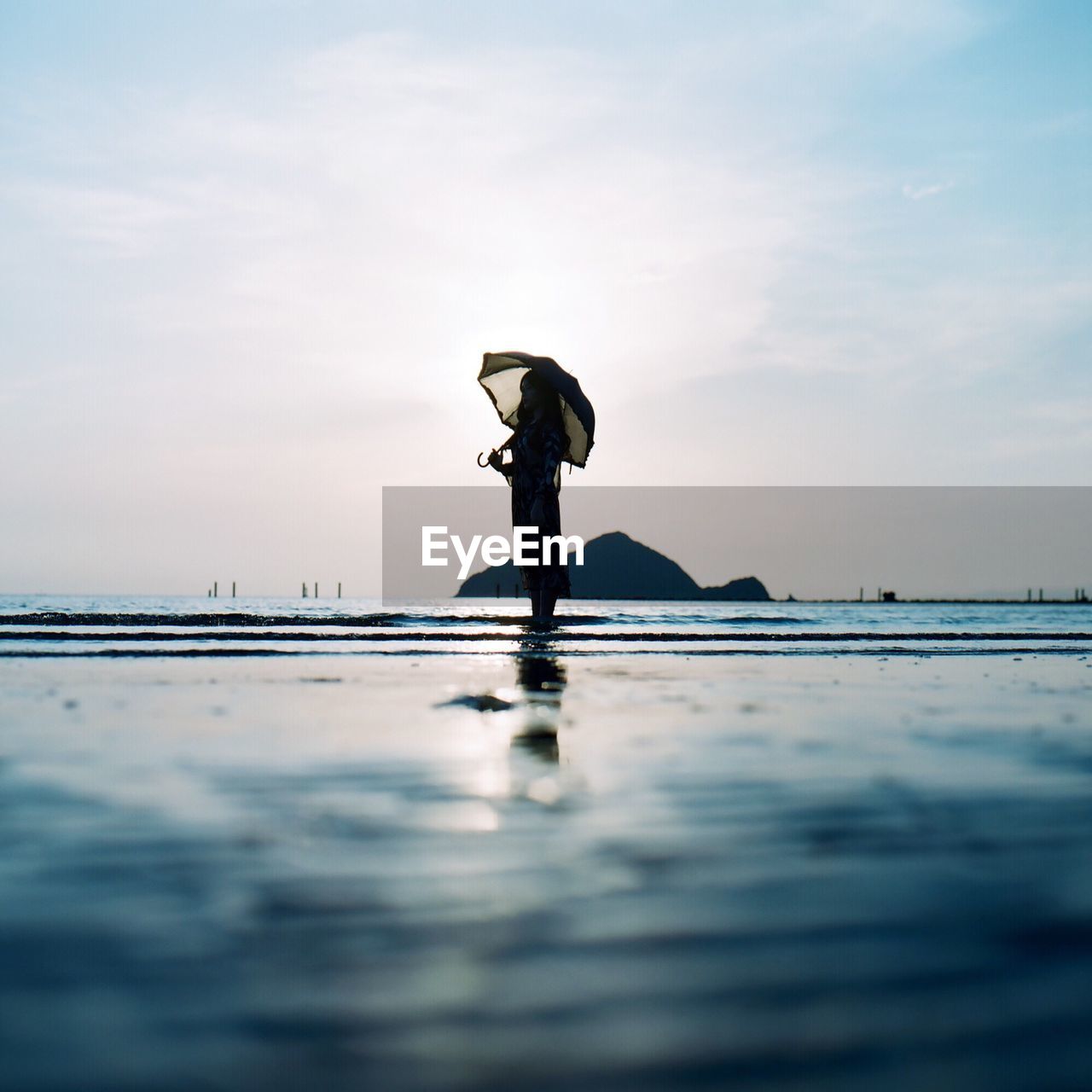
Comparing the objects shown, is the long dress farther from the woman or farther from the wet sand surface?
the wet sand surface

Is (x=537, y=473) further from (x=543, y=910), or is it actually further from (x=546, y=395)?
(x=543, y=910)

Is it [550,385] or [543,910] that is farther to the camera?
[550,385]

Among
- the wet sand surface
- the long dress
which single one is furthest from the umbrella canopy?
the wet sand surface

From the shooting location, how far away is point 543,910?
2.03 meters

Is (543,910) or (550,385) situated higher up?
(550,385)

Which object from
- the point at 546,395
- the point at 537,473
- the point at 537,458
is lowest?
the point at 537,473

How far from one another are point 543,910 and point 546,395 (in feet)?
61.6

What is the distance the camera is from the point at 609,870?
7.68ft

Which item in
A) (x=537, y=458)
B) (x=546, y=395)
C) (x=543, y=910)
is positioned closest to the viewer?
(x=543, y=910)

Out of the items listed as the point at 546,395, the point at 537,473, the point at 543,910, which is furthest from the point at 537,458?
the point at 543,910

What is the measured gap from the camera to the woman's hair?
20328 mm

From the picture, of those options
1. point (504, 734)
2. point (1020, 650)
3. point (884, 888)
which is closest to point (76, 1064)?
point (884, 888)

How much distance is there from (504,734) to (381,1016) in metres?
3.23

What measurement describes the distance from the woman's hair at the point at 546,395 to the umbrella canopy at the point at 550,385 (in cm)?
9
